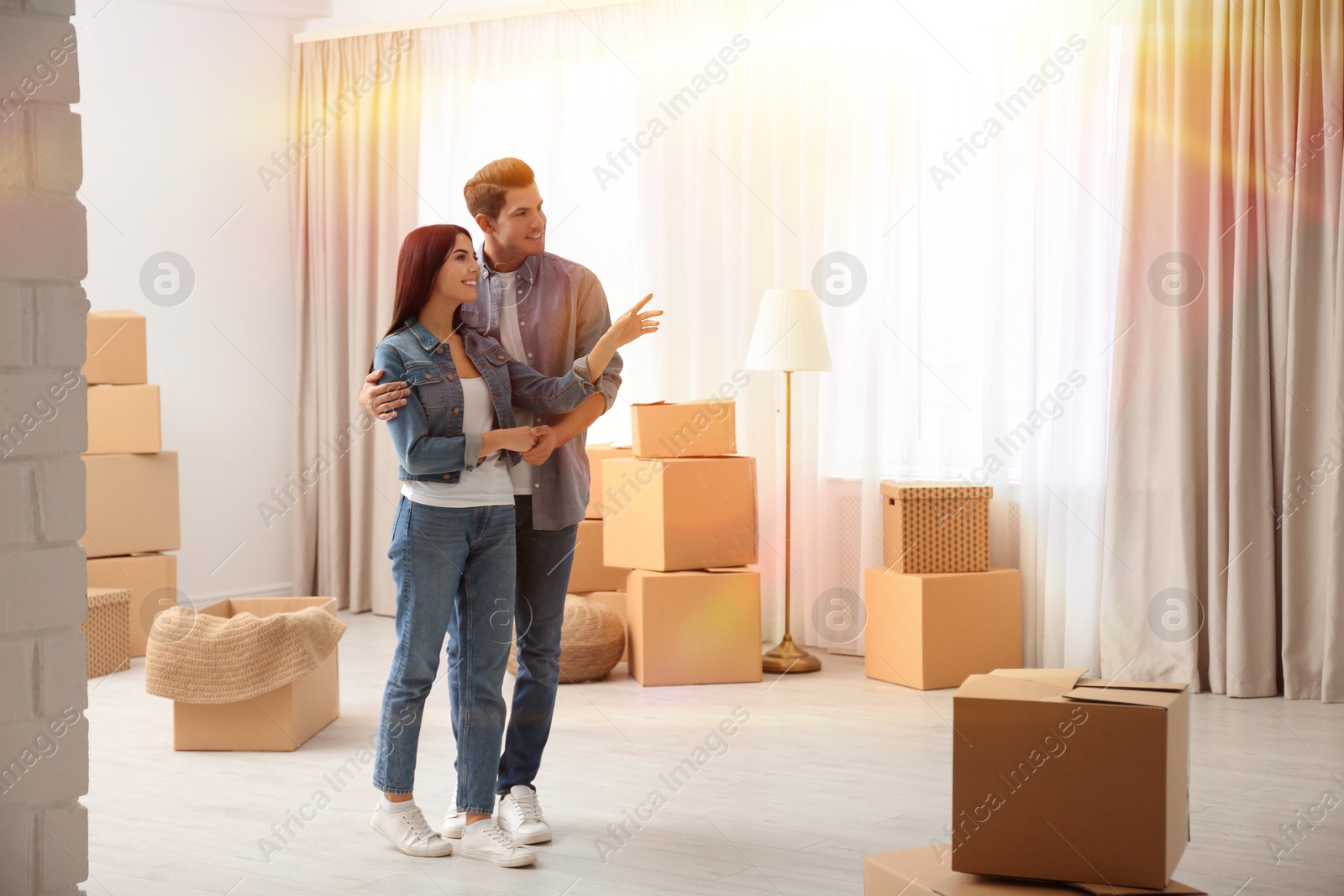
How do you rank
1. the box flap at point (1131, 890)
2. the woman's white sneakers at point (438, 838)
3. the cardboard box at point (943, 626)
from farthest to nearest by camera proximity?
the cardboard box at point (943, 626) → the woman's white sneakers at point (438, 838) → the box flap at point (1131, 890)

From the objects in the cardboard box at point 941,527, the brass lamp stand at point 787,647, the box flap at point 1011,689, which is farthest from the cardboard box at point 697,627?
the box flap at point 1011,689

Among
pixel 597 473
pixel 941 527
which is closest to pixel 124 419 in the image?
pixel 597 473

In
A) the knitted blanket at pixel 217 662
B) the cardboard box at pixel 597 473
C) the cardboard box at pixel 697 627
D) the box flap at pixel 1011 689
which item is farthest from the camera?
the cardboard box at pixel 597 473

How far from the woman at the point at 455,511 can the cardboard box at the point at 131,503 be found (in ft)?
7.63

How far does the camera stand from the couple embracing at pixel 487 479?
2141 mm

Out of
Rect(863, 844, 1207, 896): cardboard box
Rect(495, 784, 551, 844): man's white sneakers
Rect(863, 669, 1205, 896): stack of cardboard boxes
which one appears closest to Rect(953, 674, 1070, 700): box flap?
Rect(863, 669, 1205, 896): stack of cardboard boxes

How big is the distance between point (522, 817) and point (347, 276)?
133 inches

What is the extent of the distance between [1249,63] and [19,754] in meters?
3.64

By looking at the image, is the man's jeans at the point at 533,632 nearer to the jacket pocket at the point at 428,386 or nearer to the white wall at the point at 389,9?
the jacket pocket at the point at 428,386

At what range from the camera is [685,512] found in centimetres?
378

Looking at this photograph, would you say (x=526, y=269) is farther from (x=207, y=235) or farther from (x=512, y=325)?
(x=207, y=235)

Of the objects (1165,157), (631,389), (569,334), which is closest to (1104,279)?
(1165,157)

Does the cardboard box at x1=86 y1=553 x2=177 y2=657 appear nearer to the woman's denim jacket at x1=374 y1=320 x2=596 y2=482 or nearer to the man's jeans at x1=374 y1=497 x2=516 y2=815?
the man's jeans at x1=374 y1=497 x2=516 y2=815

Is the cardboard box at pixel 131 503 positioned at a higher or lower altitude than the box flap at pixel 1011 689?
higher
